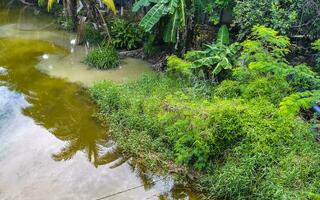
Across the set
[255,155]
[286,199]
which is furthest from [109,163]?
[286,199]

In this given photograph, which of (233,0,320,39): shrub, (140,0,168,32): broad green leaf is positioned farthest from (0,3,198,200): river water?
(233,0,320,39): shrub

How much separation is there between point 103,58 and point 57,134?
2853 mm

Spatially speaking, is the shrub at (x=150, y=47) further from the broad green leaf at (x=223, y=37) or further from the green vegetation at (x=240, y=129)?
the green vegetation at (x=240, y=129)

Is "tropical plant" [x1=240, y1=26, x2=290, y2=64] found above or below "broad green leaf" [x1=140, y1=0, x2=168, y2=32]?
below

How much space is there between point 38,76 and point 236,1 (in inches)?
193

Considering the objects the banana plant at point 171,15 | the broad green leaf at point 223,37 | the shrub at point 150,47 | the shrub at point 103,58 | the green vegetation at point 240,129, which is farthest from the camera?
the shrub at point 150,47

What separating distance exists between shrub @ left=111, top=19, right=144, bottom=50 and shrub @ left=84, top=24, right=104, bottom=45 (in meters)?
0.47

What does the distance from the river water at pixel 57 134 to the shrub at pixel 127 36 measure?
593 mm

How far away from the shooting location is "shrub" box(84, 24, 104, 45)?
1047 cm

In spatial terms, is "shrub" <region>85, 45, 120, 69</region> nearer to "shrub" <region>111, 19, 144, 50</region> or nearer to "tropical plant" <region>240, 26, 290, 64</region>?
"shrub" <region>111, 19, 144, 50</region>

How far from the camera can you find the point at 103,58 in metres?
9.27

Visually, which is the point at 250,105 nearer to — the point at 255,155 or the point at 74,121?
the point at 255,155

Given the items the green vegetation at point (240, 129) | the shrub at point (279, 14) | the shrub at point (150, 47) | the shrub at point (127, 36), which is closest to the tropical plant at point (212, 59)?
the green vegetation at point (240, 129)

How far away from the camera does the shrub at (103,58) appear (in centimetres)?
925
